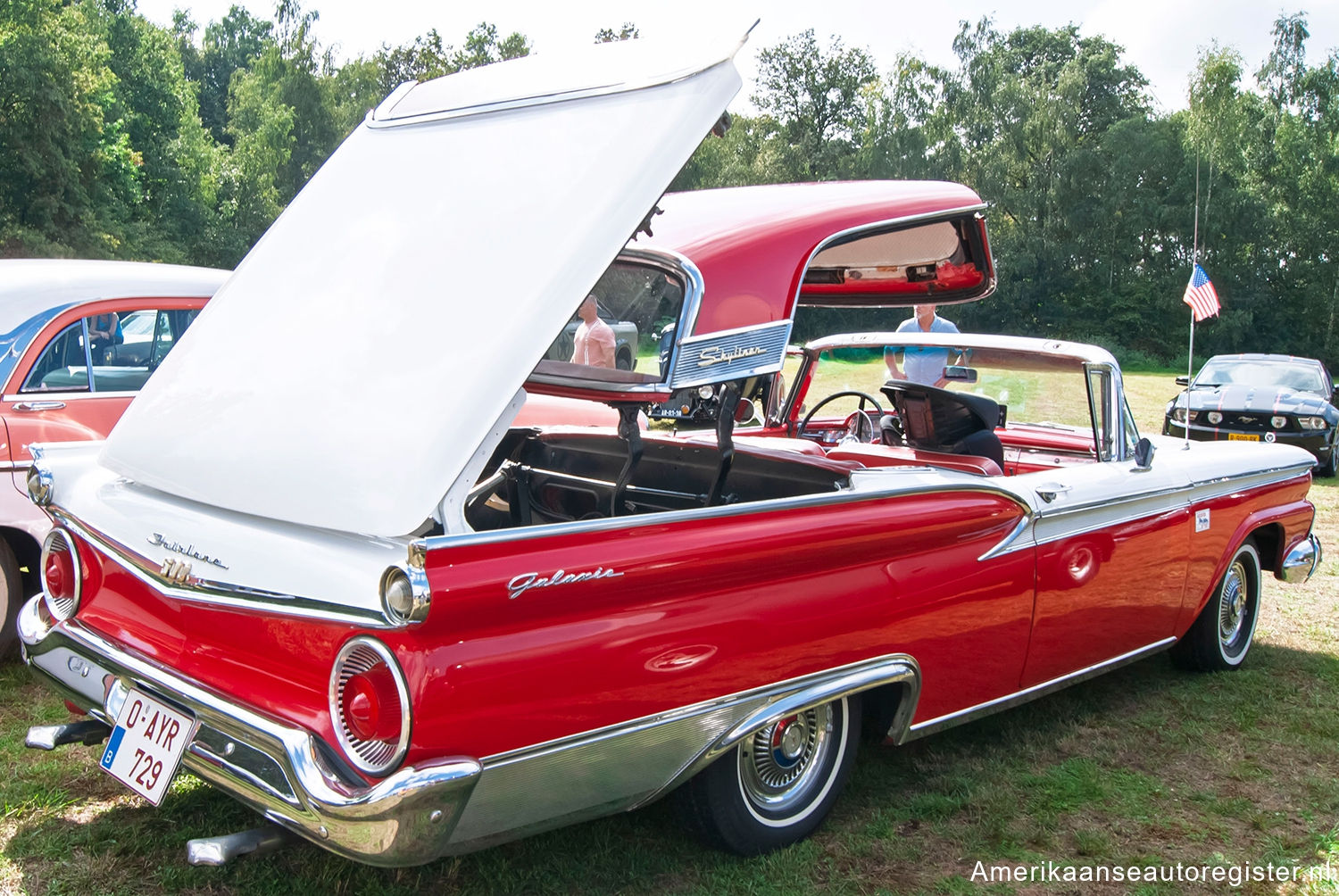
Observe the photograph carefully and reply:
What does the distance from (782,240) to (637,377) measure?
71cm

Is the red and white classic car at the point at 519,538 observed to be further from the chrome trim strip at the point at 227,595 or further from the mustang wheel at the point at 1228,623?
the mustang wheel at the point at 1228,623

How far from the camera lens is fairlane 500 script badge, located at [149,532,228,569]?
2.39m

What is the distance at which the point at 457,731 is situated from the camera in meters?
2.09

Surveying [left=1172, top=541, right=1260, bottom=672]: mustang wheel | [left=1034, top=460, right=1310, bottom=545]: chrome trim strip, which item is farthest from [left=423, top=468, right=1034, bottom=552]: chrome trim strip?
[left=1172, top=541, right=1260, bottom=672]: mustang wheel

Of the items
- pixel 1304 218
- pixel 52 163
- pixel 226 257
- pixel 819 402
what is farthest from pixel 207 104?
pixel 819 402

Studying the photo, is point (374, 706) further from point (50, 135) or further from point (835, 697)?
point (50, 135)

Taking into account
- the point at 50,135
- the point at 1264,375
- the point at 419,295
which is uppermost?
the point at 50,135

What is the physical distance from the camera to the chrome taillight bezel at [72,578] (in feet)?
9.45

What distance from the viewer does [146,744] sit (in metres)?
2.46

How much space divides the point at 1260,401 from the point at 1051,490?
986cm

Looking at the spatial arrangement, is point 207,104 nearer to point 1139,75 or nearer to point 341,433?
point 1139,75

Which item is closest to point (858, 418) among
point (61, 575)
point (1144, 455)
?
point (1144, 455)

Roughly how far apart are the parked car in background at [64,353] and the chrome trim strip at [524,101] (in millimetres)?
2310

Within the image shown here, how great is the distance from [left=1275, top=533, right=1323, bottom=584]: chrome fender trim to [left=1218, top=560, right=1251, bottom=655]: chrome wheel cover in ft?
0.85
